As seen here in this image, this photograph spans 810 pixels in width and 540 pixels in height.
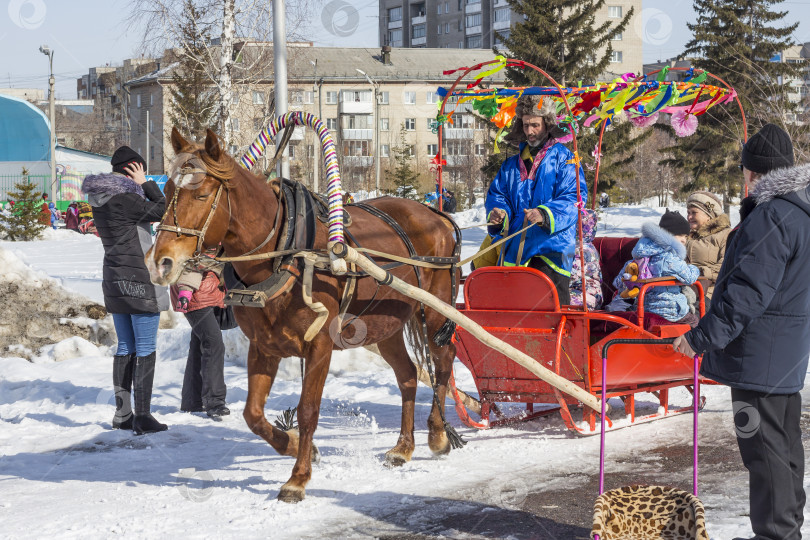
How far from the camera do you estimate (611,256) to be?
7297mm

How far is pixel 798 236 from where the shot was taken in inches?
142

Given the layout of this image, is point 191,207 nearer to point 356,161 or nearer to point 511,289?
point 511,289

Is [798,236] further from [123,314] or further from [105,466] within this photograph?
[123,314]

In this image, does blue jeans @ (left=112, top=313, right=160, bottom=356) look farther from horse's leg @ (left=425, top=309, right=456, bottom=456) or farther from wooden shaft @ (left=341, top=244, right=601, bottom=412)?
wooden shaft @ (left=341, top=244, right=601, bottom=412)

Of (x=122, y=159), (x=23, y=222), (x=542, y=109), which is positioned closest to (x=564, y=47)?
(x=23, y=222)

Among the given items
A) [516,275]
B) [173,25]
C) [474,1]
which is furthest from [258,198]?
[474,1]

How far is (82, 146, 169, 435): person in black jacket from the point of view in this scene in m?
6.45

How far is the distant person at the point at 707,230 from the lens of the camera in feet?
26.2

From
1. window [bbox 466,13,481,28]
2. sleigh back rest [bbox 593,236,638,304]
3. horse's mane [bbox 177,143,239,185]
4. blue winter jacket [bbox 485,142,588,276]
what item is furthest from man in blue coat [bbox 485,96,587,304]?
window [bbox 466,13,481,28]

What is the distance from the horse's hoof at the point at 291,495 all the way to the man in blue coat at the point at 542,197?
8.07 ft

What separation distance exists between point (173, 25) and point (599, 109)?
8971mm

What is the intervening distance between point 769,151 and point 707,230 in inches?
179

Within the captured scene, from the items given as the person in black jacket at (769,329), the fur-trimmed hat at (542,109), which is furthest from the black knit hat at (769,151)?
the fur-trimmed hat at (542,109)

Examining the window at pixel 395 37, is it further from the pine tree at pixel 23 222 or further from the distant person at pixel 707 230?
the distant person at pixel 707 230
